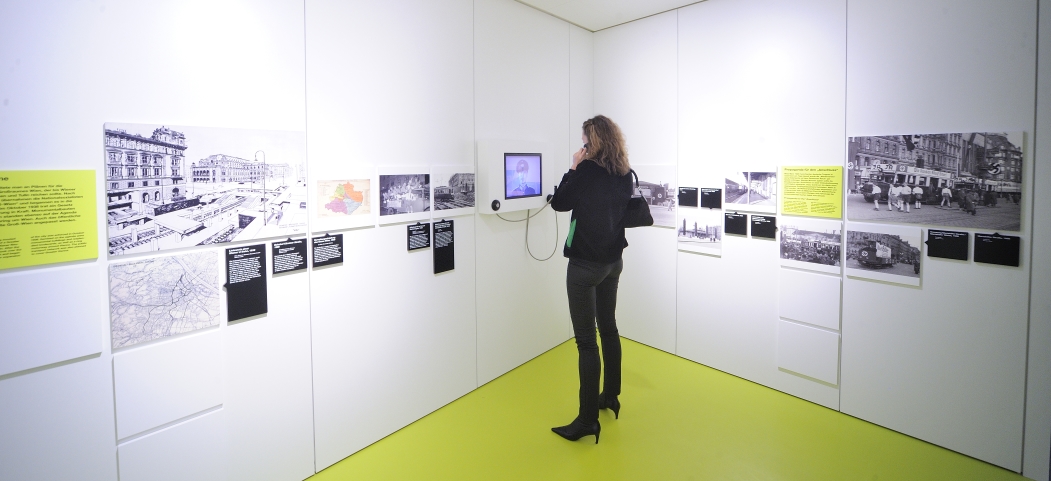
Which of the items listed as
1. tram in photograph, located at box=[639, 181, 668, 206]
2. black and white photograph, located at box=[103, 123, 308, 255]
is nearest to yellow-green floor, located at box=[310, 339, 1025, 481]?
black and white photograph, located at box=[103, 123, 308, 255]

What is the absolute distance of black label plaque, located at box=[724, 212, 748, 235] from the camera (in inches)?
156

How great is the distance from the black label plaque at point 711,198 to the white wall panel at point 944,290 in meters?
1.08

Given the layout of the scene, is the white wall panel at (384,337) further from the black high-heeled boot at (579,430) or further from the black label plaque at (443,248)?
the black high-heeled boot at (579,430)

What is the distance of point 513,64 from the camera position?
400cm

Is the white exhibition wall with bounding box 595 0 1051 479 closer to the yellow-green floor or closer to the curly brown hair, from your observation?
the yellow-green floor

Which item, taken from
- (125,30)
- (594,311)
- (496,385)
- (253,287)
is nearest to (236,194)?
(253,287)

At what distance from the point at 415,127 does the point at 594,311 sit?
5.39 ft

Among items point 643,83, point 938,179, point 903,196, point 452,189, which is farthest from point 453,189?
point 938,179

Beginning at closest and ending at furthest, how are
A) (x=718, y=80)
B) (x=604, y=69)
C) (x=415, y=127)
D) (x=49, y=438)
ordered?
(x=49, y=438) → (x=415, y=127) → (x=718, y=80) → (x=604, y=69)

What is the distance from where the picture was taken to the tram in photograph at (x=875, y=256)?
319cm

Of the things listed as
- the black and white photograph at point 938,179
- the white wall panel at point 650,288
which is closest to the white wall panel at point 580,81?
the white wall panel at point 650,288

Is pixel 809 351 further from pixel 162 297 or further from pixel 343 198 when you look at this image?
pixel 162 297

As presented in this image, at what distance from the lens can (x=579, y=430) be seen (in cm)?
314

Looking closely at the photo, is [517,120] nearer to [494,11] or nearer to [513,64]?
[513,64]
